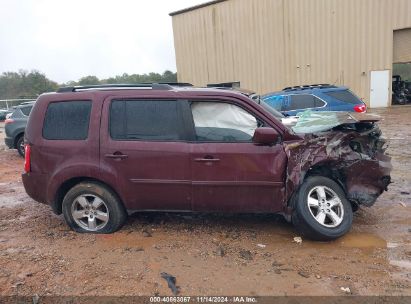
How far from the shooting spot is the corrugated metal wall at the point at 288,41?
2225 centimetres

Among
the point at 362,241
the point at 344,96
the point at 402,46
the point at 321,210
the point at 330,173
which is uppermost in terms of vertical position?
the point at 402,46

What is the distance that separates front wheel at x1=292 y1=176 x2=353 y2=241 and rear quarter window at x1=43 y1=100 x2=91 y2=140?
105 inches

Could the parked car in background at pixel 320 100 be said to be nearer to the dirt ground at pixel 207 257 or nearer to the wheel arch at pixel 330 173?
the dirt ground at pixel 207 257

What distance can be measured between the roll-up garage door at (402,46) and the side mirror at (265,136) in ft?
72.5

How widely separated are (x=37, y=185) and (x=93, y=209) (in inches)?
31.1

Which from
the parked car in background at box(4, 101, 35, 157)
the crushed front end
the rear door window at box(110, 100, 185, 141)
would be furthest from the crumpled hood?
the parked car in background at box(4, 101, 35, 157)

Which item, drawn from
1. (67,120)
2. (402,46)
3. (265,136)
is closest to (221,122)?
(265,136)

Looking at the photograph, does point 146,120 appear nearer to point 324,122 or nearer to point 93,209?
point 93,209

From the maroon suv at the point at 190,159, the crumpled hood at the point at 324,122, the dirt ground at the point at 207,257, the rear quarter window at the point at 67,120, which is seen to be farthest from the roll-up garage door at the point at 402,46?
the rear quarter window at the point at 67,120

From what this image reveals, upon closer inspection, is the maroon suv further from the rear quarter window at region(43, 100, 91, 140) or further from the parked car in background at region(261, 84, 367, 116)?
the parked car in background at region(261, 84, 367, 116)

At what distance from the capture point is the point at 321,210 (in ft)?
13.4

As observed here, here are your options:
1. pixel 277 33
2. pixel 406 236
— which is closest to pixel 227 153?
pixel 406 236

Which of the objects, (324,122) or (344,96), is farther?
(344,96)

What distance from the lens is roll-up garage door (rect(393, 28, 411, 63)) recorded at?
2186 centimetres
